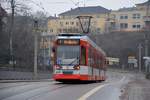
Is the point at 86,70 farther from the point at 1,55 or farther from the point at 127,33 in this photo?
the point at 127,33

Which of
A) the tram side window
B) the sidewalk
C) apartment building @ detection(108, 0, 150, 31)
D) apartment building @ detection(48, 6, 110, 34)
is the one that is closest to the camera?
the sidewalk

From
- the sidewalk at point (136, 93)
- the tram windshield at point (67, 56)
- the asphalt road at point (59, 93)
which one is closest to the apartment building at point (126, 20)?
the tram windshield at point (67, 56)

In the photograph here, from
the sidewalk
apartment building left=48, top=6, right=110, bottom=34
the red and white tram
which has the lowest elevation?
the sidewalk

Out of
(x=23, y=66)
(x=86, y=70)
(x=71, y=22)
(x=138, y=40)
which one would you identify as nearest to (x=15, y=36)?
(x=23, y=66)

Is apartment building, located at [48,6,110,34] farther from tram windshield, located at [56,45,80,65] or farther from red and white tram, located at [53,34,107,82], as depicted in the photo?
tram windshield, located at [56,45,80,65]

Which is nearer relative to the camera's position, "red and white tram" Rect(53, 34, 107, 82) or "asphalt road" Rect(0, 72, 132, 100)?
"asphalt road" Rect(0, 72, 132, 100)

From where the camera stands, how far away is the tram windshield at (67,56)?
34562 mm

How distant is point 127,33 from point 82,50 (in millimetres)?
111078

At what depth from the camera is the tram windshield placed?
34.6 metres

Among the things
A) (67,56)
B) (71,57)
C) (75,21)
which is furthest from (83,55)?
(75,21)

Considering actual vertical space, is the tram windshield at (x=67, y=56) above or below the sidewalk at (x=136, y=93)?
above

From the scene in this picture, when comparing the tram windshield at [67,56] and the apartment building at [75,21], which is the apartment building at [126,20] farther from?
the tram windshield at [67,56]

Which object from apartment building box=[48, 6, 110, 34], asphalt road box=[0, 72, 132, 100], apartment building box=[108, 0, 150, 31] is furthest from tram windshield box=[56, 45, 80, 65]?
→ apartment building box=[108, 0, 150, 31]

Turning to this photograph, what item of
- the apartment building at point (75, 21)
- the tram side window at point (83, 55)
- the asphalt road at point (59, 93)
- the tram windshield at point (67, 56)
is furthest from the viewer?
the apartment building at point (75, 21)
